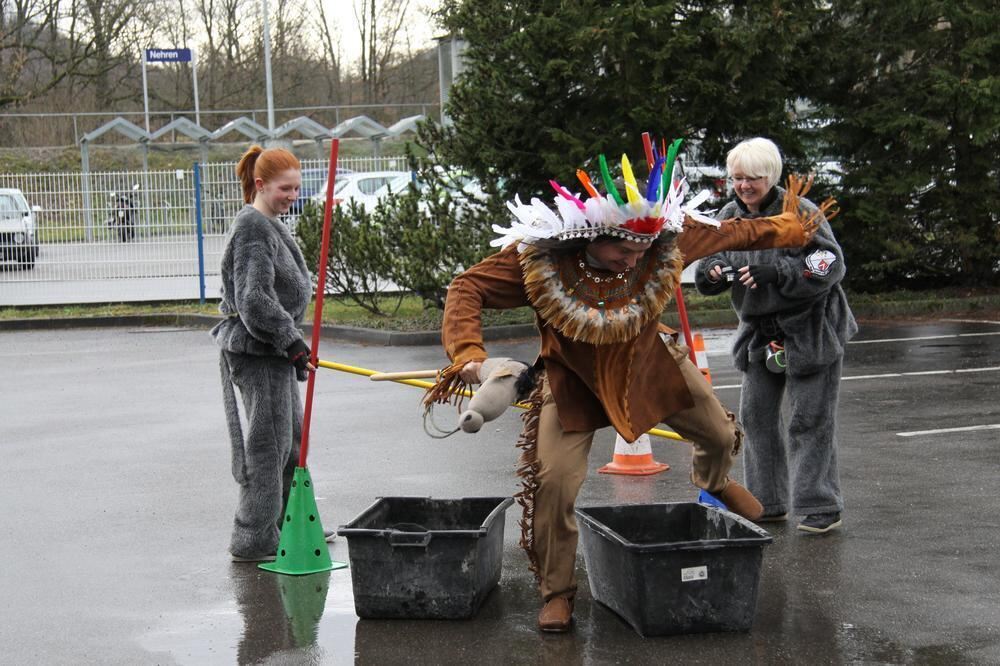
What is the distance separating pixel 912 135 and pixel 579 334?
12752 mm

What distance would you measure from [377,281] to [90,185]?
565cm

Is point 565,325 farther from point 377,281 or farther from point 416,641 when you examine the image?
point 377,281

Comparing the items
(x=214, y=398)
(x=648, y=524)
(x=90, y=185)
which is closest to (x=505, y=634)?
(x=648, y=524)

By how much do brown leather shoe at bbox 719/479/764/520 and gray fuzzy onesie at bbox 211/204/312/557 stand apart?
2.14 metres

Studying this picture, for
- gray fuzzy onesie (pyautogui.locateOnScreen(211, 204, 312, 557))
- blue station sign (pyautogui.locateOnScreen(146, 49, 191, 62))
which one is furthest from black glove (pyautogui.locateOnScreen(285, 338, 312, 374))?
blue station sign (pyautogui.locateOnScreen(146, 49, 191, 62))

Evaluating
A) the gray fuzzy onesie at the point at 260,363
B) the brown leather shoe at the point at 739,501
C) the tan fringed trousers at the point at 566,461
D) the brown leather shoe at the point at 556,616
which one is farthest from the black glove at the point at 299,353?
the brown leather shoe at the point at 739,501

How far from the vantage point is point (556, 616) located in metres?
5.17

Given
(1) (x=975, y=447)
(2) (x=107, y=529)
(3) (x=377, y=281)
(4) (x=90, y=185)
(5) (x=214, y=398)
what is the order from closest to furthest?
(2) (x=107, y=529) < (1) (x=975, y=447) < (5) (x=214, y=398) < (3) (x=377, y=281) < (4) (x=90, y=185)

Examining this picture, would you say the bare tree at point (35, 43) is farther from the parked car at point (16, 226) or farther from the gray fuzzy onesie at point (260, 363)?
the gray fuzzy onesie at point (260, 363)

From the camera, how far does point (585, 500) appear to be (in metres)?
7.49

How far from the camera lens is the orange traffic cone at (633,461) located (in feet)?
26.6

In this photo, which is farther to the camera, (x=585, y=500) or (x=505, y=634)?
(x=585, y=500)

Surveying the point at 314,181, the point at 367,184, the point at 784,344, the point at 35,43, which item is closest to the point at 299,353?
the point at 784,344

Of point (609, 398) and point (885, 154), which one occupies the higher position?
point (885, 154)
